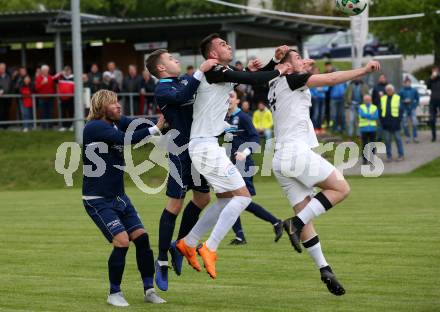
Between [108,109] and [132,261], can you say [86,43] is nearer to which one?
[132,261]

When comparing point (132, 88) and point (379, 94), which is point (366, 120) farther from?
point (132, 88)

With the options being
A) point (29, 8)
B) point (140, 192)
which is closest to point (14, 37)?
point (140, 192)

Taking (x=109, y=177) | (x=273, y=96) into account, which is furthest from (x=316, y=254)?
(x=109, y=177)

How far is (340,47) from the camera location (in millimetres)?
56500

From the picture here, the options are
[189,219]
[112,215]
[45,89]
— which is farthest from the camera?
[45,89]

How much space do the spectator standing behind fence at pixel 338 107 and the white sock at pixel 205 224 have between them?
69.4 ft

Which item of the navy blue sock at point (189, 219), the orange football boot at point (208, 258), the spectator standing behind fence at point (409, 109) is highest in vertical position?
the navy blue sock at point (189, 219)

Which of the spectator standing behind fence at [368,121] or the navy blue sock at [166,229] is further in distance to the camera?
the spectator standing behind fence at [368,121]

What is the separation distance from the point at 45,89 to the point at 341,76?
71.8 ft

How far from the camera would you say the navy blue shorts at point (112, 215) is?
9.77 meters

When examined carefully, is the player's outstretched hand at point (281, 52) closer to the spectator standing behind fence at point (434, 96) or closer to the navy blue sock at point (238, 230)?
the navy blue sock at point (238, 230)

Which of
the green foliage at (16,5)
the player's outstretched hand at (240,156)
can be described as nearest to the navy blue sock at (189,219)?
the player's outstretched hand at (240,156)

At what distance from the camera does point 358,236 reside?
14922mm

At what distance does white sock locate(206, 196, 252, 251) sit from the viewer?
33.6 feet
